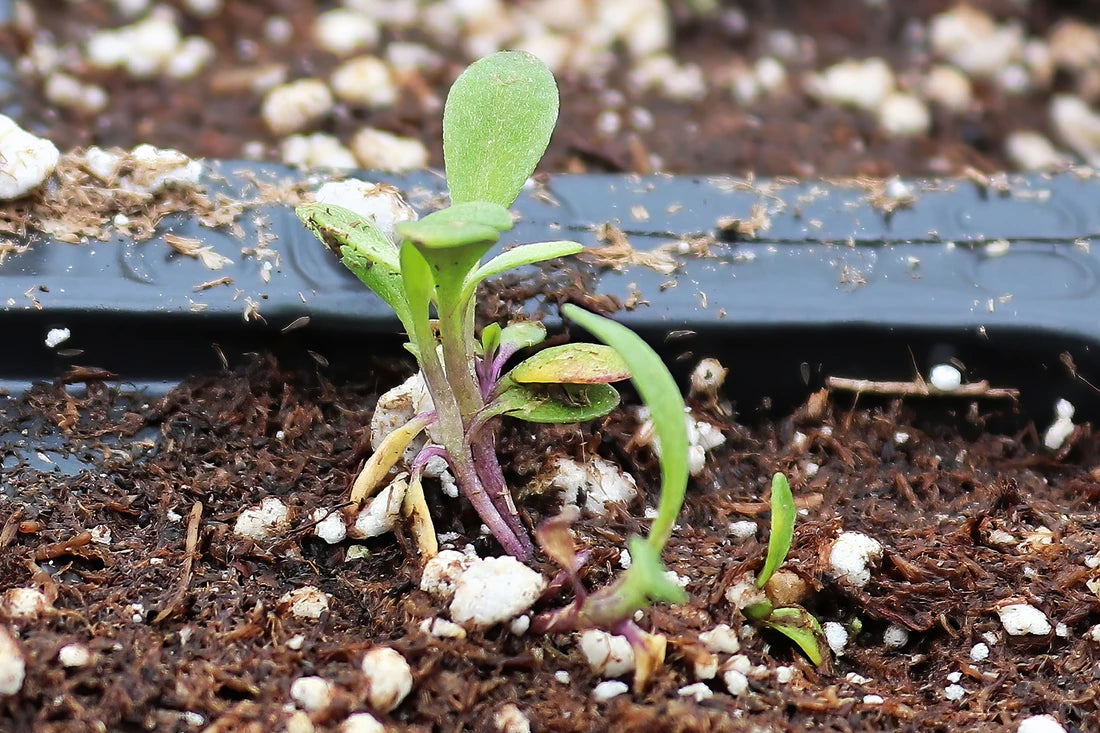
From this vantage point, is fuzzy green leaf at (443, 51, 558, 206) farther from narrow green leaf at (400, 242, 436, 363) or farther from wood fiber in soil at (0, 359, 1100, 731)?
Answer: wood fiber in soil at (0, 359, 1100, 731)

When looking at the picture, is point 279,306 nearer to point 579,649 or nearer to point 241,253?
point 241,253

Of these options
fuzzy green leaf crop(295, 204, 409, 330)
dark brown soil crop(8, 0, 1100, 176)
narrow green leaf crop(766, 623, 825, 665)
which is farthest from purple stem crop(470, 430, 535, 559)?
dark brown soil crop(8, 0, 1100, 176)

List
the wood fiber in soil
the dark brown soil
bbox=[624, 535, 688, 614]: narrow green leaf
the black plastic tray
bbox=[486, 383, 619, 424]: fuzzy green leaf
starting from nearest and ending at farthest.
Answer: bbox=[624, 535, 688, 614]: narrow green leaf, the wood fiber in soil, bbox=[486, 383, 619, 424]: fuzzy green leaf, the black plastic tray, the dark brown soil

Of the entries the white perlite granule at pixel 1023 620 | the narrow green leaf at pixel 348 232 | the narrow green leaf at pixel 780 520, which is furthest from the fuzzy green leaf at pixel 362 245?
the white perlite granule at pixel 1023 620

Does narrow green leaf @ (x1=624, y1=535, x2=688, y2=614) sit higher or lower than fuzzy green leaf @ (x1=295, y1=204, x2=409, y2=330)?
lower

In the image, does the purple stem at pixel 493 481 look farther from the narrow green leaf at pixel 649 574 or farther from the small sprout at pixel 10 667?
the small sprout at pixel 10 667
